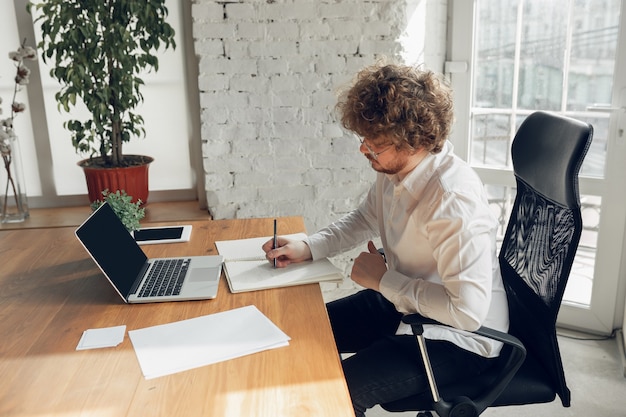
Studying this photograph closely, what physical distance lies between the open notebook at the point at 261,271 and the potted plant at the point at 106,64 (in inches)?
40.2

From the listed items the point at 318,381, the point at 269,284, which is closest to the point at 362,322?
the point at 269,284

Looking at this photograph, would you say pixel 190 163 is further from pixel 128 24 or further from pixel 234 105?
pixel 128 24

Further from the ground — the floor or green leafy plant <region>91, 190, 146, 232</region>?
green leafy plant <region>91, 190, 146, 232</region>

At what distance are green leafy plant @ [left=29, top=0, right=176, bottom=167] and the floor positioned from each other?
5.20ft

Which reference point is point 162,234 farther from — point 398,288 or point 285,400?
point 285,400

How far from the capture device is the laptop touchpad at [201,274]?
1631mm

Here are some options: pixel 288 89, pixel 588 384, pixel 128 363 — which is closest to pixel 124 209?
pixel 128 363

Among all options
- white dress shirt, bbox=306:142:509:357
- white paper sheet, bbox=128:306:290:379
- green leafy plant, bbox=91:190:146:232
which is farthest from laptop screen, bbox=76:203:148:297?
white dress shirt, bbox=306:142:509:357

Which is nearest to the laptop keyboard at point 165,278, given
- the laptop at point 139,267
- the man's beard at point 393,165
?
the laptop at point 139,267

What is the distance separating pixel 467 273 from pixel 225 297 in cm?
59

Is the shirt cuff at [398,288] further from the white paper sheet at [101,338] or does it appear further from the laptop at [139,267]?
the white paper sheet at [101,338]

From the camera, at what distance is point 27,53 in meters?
2.44

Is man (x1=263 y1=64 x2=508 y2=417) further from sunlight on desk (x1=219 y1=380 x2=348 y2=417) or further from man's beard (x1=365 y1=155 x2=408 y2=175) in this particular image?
sunlight on desk (x1=219 y1=380 x2=348 y2=417)

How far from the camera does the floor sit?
7.50 ft
